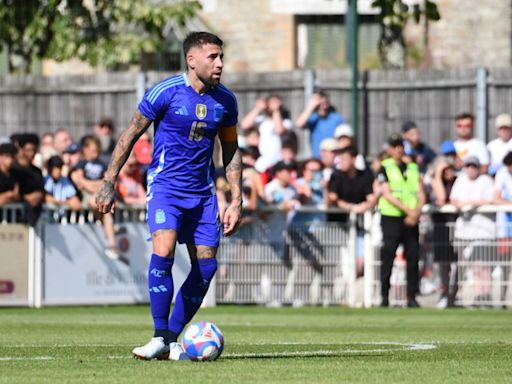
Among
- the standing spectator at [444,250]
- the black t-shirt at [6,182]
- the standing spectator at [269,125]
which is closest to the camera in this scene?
Result: the black t-shirt at [6,182]

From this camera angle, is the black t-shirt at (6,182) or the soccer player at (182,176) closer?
the soccer player at (182,176)

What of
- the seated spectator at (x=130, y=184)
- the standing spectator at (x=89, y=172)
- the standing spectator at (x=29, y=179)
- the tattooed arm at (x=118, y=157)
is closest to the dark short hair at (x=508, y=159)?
the seated spectator at (x=130, y=184)

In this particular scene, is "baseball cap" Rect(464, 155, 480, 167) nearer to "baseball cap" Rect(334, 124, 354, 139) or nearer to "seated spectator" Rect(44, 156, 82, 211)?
"baseball cap" Rect(334, 124, 354, 139)

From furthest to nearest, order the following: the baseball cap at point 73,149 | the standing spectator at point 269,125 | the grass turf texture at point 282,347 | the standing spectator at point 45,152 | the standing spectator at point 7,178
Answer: the standing spectator at point 269,125, the standing spectator at point 45,152, the baseball cap at point 73,149, the standing spectator at point 7,178, the grass turf texture at point 282,347

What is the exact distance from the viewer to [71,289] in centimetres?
2050

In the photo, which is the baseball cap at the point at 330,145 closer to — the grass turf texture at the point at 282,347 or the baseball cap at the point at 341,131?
the baseball cap at the point at 341,131

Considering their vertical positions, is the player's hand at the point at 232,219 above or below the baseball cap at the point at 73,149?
below

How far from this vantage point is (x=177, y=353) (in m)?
11.3

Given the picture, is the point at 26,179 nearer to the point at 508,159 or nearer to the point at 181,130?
the point at 508,159

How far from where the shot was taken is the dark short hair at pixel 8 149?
19969mm

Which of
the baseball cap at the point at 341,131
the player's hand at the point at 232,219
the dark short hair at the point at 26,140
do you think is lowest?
the player's hand at the point at 232,219

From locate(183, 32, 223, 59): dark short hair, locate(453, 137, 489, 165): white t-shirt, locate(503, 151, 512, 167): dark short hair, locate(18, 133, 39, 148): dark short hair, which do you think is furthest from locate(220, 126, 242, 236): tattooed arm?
locate(453, 137, 489, 165): white t-shirt

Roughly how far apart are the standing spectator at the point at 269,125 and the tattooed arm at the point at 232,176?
11270 mm

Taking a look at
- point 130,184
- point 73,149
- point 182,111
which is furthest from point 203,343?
point 73,149
